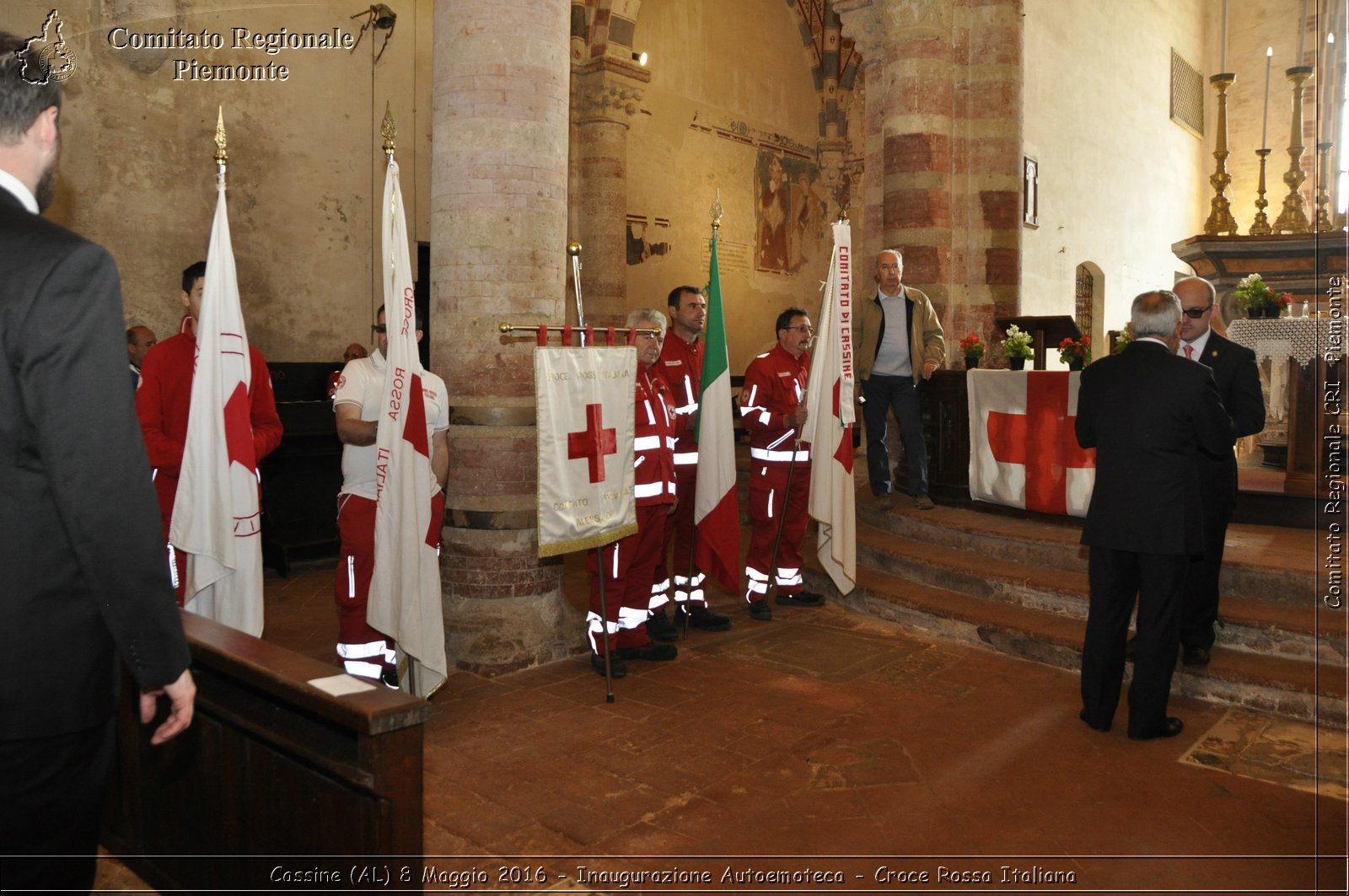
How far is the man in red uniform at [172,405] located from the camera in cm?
471

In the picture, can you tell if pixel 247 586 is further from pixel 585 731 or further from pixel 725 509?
pixel 725 509

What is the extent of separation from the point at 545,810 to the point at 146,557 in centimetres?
220

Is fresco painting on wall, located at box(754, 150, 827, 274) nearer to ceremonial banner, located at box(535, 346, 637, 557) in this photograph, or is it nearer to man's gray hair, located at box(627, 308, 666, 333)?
man's gray hair, located at box(627, 308, 666, 333)

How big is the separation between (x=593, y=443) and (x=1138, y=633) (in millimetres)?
2735

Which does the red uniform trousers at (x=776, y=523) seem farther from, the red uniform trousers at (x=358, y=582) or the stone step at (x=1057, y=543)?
the red uniform trousers at (x=358, y=582)

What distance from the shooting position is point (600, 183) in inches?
558

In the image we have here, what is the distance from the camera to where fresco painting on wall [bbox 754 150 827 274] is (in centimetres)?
1767

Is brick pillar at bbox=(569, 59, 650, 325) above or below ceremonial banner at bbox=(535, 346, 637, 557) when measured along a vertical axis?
above

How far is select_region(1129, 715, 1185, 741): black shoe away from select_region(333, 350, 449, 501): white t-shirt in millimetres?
3432

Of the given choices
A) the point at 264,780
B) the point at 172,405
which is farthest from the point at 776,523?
the point at 264,780

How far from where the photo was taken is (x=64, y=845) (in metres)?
1.92

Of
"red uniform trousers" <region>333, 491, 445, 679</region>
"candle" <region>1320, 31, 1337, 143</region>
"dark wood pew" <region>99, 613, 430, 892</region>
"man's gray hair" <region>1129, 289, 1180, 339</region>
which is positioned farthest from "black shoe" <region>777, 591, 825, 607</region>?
"candle" <region>1320, 31, 1337, 143</region>

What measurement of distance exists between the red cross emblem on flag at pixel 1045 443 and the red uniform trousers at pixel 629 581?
2869 mm

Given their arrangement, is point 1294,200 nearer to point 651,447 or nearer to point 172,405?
point 651,447
